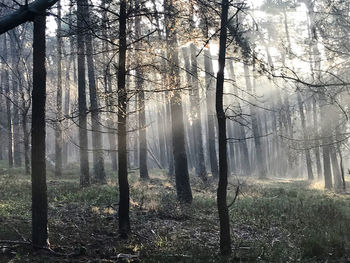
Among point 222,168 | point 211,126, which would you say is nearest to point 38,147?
point 222,168

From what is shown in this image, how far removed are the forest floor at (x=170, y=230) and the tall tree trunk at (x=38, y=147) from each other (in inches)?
14.8

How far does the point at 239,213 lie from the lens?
1170cm

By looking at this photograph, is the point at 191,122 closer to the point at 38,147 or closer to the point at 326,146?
the point at 326,146

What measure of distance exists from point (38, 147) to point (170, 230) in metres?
4.26

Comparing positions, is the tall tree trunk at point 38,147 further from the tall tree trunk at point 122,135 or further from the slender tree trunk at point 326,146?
the slender tree trunk at point 326,146

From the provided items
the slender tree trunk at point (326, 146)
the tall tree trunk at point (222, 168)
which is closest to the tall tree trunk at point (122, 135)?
the tall tree trunk at point (222, 168)

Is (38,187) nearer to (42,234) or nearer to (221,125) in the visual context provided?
(42,234)

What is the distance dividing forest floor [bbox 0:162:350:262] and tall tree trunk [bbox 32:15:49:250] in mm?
376

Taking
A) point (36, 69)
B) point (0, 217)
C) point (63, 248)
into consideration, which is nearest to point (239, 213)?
point (63, 248)

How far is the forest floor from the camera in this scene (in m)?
6.70

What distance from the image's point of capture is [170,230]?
9078 millimetres

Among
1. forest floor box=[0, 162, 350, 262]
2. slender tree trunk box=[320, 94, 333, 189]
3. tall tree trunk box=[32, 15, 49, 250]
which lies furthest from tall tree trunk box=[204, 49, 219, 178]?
tall tree trunk box=[32, 15, 49, 250]

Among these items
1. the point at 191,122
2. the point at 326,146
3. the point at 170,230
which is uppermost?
the point at 191,122

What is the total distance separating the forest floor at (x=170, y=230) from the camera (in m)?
6.70
